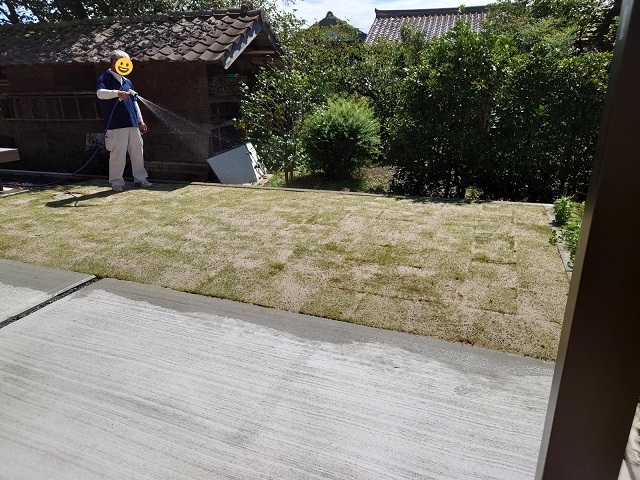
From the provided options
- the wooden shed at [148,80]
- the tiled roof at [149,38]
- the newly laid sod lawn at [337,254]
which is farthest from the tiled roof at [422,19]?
the newly laid sod lawn at [337,254]

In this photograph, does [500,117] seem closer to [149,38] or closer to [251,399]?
[251,399]

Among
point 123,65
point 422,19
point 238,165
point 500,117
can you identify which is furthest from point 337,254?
point 422,19

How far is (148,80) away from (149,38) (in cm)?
75

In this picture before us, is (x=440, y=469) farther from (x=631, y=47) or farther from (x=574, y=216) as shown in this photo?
(x=574, y=216)

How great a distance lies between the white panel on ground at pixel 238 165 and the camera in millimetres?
7902

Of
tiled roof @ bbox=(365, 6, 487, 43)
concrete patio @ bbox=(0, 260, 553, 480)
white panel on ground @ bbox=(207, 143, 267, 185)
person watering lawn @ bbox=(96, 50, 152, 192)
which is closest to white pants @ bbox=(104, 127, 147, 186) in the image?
person watering lawn @ bbox=(96, 50, 152, 192)

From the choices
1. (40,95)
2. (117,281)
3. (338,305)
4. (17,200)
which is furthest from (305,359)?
(40,95)

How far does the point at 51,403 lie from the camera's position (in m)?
2.14

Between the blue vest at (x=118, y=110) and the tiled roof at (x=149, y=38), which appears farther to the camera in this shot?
the tiled roof at (x=149, y=38)

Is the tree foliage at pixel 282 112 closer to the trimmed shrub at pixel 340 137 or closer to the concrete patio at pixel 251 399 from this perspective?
the trimmed shrub at pixel 340 137

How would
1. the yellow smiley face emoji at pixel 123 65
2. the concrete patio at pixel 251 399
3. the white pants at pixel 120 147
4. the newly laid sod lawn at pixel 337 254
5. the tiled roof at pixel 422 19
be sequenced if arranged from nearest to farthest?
the concrete patio at pixel 251 399 < the newly laid sod lawn at pixel 337 254 < the yellow smiley face emoji at pixel 123 65 < the white pants at pixel 120 147 < the tiled roof at pixel 422 19

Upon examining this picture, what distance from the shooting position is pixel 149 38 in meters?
7.79

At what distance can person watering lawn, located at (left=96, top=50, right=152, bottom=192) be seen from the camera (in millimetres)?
6359

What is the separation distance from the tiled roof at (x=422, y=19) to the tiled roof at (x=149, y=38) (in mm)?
14131
